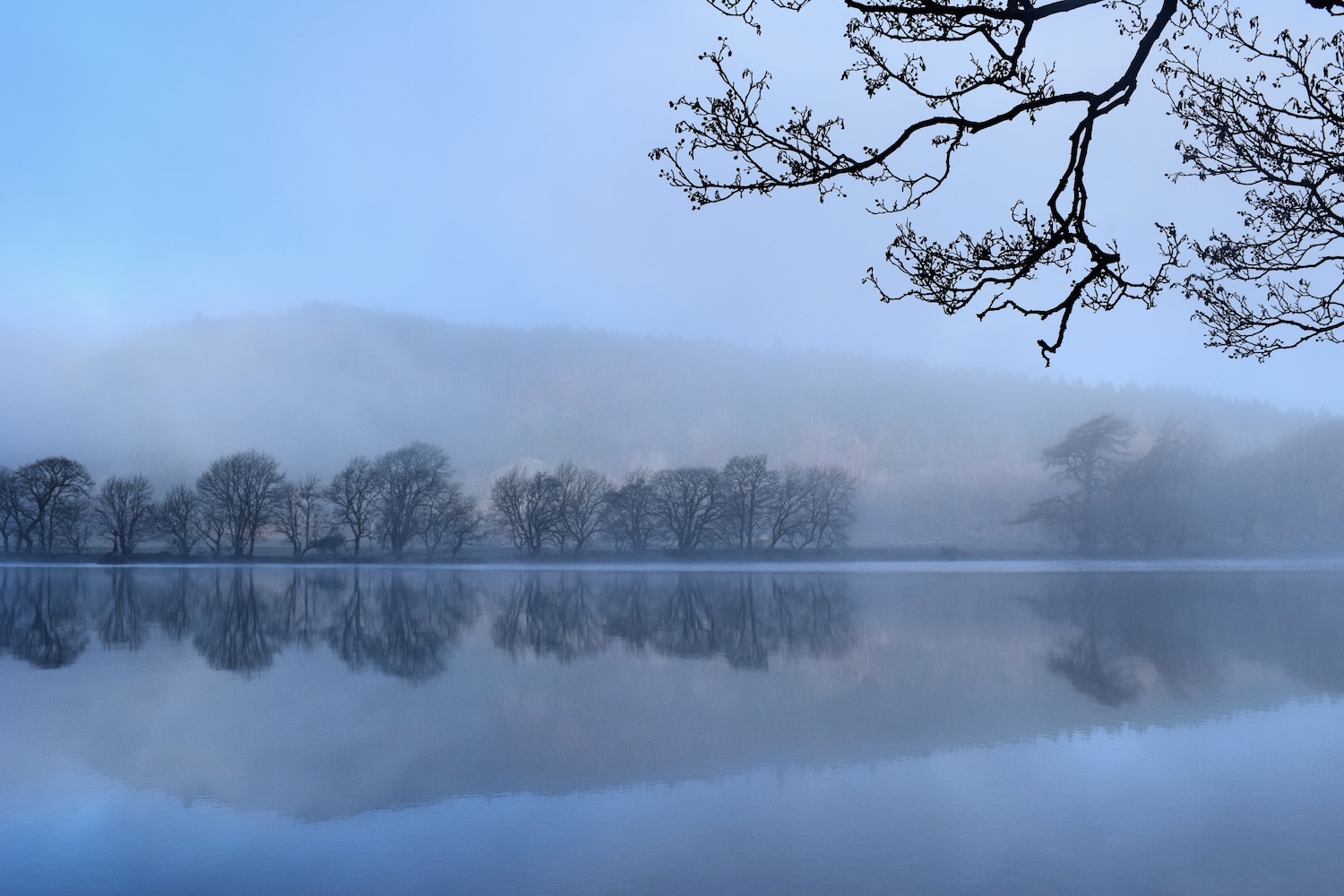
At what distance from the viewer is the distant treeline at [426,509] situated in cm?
7131

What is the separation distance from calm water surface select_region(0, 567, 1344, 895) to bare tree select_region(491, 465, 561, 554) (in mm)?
53385

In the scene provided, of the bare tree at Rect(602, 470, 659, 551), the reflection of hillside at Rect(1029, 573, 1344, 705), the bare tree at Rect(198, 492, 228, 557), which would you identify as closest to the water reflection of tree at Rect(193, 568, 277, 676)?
the reflection of hillside at Rect(1029, 573, 1344, 705)

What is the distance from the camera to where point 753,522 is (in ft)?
234

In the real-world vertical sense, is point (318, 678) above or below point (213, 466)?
below

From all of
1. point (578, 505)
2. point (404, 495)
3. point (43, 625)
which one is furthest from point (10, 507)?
point (43, 625)

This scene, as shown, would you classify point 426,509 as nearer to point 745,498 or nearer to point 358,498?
point 358,498

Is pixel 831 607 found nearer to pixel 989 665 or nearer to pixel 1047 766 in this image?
pixel 989 665

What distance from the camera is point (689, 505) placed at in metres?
70.3

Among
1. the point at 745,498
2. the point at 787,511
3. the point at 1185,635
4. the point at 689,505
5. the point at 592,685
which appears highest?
the point at 745,498

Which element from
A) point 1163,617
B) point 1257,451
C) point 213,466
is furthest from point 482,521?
point 1163,617

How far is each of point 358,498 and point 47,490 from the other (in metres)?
23.8

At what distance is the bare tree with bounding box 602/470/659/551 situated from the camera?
234ft

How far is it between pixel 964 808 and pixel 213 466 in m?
80.3

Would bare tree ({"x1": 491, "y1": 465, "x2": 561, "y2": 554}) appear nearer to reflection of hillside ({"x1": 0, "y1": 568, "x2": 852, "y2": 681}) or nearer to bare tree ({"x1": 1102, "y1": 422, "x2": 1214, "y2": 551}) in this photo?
reflection of hillside ({"x1": 0, "y1": 568, "x2": 852, "y2": 681})
